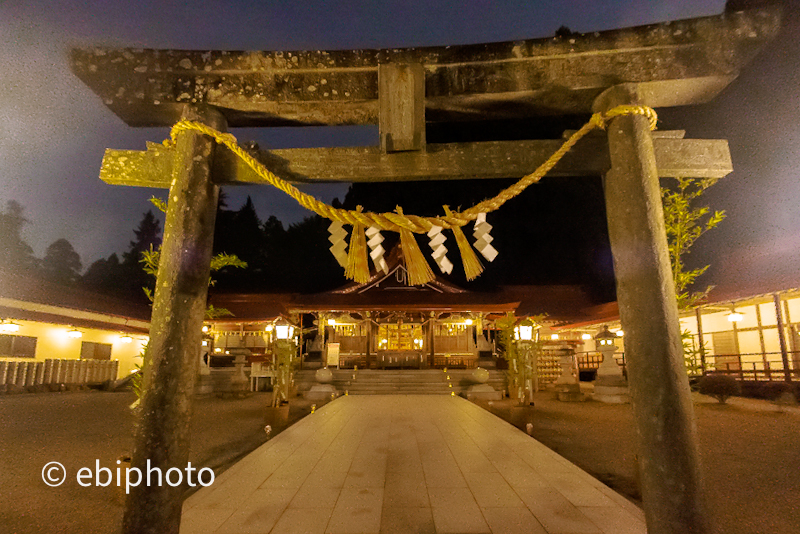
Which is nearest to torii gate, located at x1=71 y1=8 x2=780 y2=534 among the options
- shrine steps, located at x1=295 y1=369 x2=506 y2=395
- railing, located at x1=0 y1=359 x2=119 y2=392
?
shrine steps, located at x1=295 y1=369 x2=506 y2=395

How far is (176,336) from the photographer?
2.79 m

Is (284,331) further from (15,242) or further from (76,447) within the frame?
(15,242)

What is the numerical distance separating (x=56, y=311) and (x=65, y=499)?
15.4 m

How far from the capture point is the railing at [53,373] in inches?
564

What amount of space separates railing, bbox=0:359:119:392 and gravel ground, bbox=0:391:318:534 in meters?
1.63

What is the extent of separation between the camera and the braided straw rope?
3.05 metres

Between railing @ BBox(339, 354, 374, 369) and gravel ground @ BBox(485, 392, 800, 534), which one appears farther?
railing @ BBox(339, 354, 374, 369)

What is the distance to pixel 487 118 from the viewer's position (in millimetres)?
3572

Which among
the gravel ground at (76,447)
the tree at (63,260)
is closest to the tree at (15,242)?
the tree at (63,260)

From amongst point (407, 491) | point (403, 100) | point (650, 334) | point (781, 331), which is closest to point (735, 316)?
point (781, 331)

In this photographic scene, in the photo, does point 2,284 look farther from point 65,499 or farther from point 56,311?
point 65,499

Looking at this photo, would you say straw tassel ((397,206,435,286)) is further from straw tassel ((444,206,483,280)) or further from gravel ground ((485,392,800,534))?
gravel ground ((485,392,800,534))

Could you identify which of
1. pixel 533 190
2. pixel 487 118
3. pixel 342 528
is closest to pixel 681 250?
pixel 487 118

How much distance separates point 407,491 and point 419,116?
356 centimetres
